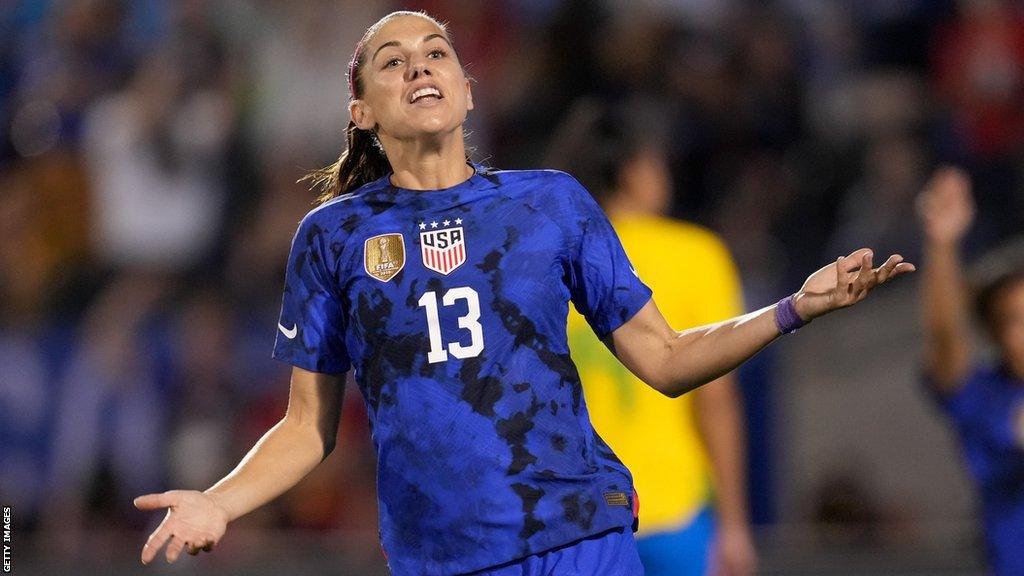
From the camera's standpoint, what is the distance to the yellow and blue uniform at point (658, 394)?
17.0 ft

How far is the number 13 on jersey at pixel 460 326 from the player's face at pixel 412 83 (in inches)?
15.0

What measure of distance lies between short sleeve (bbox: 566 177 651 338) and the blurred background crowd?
4941 millimetres

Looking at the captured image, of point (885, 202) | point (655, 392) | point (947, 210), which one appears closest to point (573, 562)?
point (655, 392)

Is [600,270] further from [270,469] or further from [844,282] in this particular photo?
[270,469]

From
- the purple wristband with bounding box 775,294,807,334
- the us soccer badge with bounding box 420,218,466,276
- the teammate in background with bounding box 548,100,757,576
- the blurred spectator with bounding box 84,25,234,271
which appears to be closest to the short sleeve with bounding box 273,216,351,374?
the us soccer badge with bounding box 420,218,466,276

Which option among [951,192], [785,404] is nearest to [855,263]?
[951,192]

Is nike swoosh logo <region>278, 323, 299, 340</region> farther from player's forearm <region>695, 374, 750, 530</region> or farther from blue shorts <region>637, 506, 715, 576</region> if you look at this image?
player's forearm <region>695, 374, 750, 530</region>

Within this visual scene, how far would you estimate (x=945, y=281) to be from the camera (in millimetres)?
5020

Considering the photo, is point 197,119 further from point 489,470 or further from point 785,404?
point 489,470

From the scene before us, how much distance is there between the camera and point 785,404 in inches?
341

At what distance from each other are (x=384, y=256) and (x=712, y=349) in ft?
2.30

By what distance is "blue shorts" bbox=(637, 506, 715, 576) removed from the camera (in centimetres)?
515

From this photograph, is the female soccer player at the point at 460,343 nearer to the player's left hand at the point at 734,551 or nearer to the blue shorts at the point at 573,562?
the blue shorts at the point at 573,562

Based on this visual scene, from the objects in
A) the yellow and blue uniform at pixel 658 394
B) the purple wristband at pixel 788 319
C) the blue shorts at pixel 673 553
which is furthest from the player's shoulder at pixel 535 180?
the blue shorts at pixel 673 553
